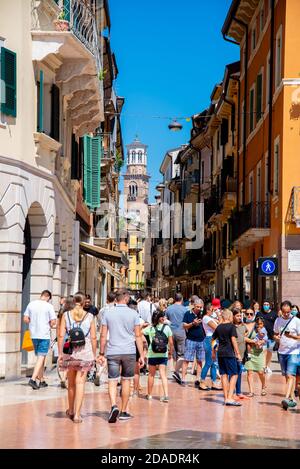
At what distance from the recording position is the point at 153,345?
17.4 m

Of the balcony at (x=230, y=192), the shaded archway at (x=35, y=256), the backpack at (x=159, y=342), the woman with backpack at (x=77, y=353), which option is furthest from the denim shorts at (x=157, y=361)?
the balcony at (x=230, y=192)

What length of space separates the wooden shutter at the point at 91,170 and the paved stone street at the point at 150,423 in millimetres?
17440

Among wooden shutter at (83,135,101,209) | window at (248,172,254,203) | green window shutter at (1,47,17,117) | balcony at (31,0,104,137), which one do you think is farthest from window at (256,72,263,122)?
green window shutter at (1,47,17,117)

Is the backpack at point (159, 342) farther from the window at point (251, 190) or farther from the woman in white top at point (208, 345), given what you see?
the window at point (251, 190)

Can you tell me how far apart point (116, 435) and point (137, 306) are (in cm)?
1209

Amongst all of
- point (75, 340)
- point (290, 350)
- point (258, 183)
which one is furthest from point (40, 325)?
point (258, 183)

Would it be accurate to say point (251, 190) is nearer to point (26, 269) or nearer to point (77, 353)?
point (26, 269)

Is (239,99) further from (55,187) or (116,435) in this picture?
(116,435)

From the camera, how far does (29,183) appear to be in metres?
20.7

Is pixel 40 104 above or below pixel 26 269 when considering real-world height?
above

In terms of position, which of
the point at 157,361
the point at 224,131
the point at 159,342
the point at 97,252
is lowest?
the point at 157,361

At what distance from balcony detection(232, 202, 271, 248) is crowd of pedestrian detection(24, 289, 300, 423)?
843 centimetres

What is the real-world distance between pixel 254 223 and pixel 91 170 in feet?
22.1
